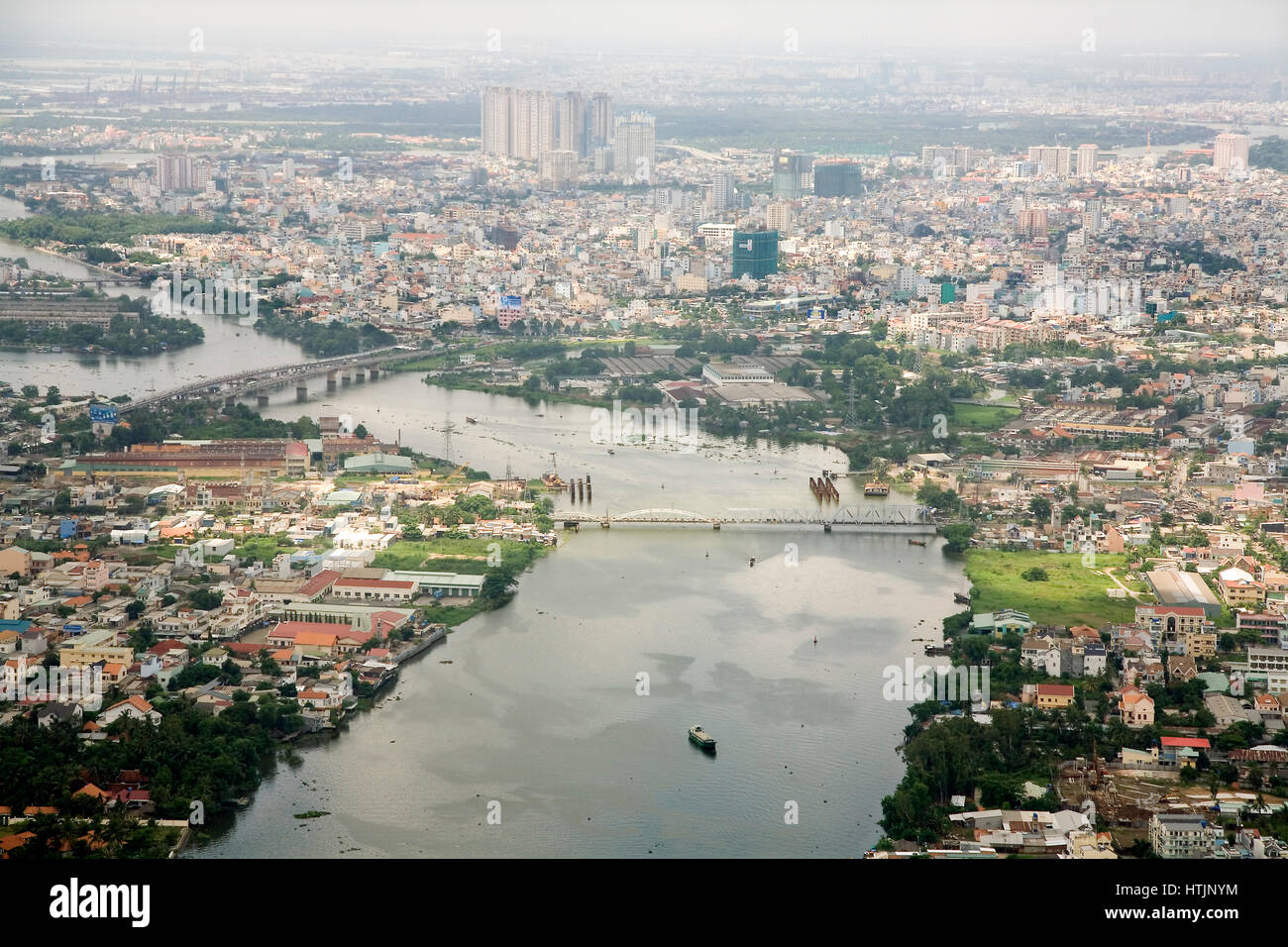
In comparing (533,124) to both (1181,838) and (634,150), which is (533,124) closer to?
(634,150)

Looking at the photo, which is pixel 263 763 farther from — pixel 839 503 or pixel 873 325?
pixel 873 325

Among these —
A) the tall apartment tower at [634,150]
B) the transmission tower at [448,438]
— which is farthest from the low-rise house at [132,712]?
the tall apartment tower at [634,150]

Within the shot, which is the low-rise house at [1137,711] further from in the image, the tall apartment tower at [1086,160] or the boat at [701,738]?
the tall apartment tower at [1086,160]

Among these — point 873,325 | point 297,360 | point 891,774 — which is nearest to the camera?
point 891,774

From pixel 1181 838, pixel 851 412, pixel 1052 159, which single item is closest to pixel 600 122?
pixel 1052 159

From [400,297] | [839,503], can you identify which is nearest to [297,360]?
[400,297]

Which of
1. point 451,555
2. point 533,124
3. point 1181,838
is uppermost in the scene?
point 533,124

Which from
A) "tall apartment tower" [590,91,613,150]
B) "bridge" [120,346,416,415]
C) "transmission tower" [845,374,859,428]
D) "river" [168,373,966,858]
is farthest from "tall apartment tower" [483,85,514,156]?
"river" [168,373,966,858]

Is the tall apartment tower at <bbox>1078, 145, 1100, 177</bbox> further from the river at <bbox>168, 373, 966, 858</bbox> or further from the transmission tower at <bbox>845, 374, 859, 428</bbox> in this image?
the river at <bbox>168, 373, 966, 858</bbox>
